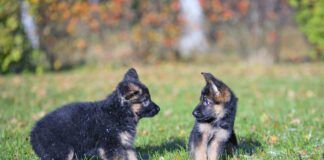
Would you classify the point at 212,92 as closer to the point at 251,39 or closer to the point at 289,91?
the point at 289,91

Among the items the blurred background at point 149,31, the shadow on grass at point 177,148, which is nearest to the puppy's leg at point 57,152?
the shadow on grass at point 177,148

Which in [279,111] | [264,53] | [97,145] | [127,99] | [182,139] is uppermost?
[127,99]

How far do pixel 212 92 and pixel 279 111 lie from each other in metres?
5.82

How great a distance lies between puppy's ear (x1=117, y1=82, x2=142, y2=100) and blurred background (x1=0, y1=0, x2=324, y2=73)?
15629 mm

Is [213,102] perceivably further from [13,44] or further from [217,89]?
[13,44]

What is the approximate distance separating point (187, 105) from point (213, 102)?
7061 mm

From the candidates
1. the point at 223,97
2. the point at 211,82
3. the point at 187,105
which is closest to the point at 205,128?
the point at 223,97

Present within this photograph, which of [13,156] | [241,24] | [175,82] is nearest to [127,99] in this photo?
[13,156]

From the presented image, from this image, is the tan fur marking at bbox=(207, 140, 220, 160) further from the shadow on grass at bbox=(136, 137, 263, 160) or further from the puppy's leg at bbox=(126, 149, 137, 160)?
the puppy's leg at bbox=(126, 149, 137, 160)

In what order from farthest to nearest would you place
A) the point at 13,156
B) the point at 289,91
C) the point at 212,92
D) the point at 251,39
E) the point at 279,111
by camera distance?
the point at 251,39
the point at 289,91
the point at 279,111
the point at 13,156
the point at 212,92

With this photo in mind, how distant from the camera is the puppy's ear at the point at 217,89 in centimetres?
659

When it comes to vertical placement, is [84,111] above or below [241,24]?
above

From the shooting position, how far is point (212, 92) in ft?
21.8

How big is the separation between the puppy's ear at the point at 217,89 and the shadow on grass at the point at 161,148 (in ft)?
4.02
